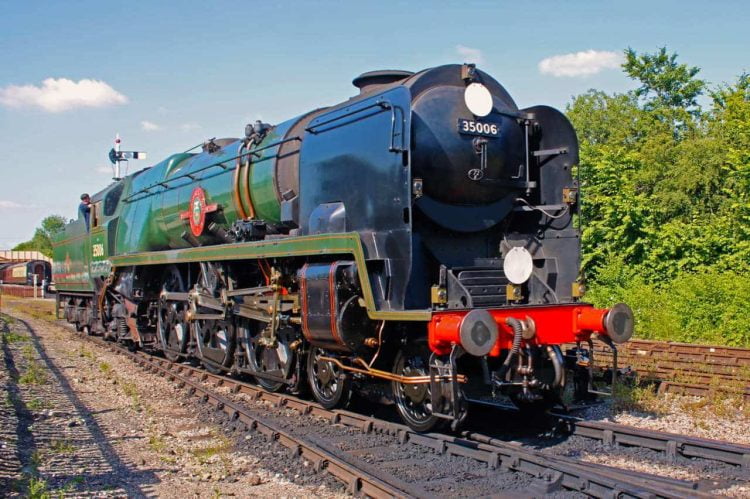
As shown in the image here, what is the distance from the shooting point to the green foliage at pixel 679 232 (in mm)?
13750

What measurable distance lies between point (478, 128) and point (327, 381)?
3.28 m

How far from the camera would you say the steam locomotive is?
6.34 meters

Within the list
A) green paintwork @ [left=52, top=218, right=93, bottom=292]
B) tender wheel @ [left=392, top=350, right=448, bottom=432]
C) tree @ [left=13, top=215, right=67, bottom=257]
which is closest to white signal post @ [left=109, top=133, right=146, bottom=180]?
green paintwork @ [left=52, top=218, right=93, bottom=292]

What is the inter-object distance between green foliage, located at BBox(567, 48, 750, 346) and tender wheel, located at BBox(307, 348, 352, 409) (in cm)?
858

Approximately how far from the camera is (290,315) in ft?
26.9

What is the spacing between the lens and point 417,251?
658cm

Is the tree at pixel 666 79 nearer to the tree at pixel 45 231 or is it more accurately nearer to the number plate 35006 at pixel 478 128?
the number plate 35006 at pixel 478 128

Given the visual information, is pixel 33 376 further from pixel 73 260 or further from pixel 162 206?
pixel 73 260

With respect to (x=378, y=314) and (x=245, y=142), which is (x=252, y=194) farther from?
(x=378, y=314)

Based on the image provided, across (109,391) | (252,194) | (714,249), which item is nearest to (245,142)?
(252,194)

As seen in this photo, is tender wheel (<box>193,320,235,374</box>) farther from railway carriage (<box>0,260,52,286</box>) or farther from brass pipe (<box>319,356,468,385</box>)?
railway carriage (<box>0,260,52,286</box>)

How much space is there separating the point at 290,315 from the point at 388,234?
2.19m

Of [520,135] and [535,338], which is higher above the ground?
[520,135]

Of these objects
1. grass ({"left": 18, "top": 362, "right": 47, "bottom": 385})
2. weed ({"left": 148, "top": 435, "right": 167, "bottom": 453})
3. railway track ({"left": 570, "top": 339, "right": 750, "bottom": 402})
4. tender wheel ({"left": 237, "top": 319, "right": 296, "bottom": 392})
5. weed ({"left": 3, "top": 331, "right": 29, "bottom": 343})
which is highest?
tender wheel ({"left": 237, "top": 319, "right": 296, "bottom": 392})
